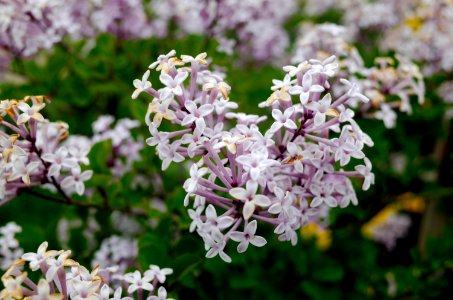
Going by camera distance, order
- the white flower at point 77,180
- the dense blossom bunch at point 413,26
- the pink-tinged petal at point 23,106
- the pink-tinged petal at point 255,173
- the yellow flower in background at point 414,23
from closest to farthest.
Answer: the pink-tinged petal at point 255,173
the pink-tinged petal at point 23,106
the white flower at point 77,180
the dense blossom bunch at point 413,26
the yellow flower in background at point 414,23

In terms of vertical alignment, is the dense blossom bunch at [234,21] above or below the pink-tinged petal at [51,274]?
above

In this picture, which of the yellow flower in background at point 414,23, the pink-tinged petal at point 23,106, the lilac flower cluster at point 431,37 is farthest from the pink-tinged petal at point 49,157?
the yellow flower in background at point 414,23

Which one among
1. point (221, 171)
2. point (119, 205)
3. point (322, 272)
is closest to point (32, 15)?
point (119, 205)

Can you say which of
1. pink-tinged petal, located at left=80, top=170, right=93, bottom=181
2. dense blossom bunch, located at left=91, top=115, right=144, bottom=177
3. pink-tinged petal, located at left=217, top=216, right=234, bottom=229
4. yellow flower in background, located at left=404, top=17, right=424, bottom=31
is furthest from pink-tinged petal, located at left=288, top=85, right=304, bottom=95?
yellow flower in background, located at left=404, top=17, right=424, bottom=31

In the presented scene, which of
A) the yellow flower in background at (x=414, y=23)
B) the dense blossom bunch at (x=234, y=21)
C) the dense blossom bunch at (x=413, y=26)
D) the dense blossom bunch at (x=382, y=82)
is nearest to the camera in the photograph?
the dense blossom bunch at (x=382, y=82)

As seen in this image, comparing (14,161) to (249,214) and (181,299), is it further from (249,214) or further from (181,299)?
(181,299)

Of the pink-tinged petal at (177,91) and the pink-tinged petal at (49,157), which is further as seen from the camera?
the pink-tinged petal at (49,157)

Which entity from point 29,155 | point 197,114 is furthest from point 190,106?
point 29,155

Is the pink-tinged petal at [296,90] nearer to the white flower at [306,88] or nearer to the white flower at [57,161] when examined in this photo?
the white flower at [306,88]

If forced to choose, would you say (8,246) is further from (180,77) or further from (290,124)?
(290,124)
